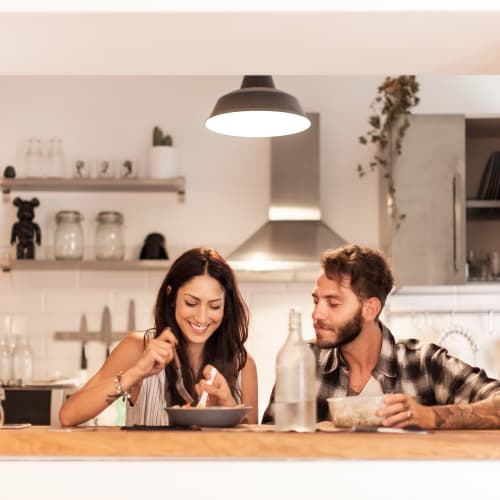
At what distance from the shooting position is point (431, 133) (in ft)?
15.6

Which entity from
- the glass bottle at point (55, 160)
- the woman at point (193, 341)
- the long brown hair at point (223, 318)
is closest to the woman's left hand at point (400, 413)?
the woman at point (193, 341)

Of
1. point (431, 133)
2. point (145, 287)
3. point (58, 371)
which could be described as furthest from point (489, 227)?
point (58, 371)

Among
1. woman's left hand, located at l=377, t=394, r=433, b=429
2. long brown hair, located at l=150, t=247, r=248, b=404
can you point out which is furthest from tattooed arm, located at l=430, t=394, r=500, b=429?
long brown hair, located at l=150, t=247, r=248, b=404

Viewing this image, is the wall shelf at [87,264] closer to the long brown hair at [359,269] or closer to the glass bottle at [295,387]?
the long brown hair at [359,269]

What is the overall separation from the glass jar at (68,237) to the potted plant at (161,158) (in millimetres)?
453

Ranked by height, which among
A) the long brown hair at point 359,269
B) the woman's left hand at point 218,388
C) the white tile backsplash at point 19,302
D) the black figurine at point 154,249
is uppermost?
the black figurine at point 154,249

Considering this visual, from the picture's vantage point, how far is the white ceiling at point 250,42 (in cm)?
189

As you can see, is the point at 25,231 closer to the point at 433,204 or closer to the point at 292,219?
the point at 292,219

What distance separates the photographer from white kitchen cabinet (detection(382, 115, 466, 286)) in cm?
468

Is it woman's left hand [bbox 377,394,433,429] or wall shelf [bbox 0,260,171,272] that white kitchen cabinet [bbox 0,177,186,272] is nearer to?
wall shelf [bbox 0,260,171,272]

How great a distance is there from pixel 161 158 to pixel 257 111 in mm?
1963
